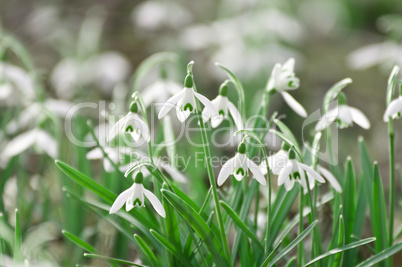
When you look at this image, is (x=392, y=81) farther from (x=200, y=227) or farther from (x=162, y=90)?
(x=162, y=90)

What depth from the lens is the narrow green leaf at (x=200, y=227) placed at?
120cm

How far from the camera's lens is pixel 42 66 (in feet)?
15.2

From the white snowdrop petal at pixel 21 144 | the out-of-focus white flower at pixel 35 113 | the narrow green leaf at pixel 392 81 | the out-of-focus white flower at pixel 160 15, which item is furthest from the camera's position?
the out-of-focus white flower at pixel 160 15

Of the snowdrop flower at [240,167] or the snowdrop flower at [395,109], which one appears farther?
the snowdrop flower at [395,109]

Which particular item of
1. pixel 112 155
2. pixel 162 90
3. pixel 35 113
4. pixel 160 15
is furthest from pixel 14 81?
pixel 160 15

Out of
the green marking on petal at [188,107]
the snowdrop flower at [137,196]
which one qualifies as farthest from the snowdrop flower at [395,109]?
the snowdrop flower at [137,196]

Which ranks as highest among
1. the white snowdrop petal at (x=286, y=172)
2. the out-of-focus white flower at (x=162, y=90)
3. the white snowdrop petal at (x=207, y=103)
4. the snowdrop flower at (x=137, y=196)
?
the out-of-focus white flower at (x=162, y=90)

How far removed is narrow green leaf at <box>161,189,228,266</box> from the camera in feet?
3.95

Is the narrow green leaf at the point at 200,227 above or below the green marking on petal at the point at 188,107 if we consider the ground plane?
below

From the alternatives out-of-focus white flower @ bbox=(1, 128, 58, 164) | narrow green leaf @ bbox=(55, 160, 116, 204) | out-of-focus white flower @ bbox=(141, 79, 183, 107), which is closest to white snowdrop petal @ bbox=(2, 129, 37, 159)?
out-of-focus white flower @ bbox=(1, 128, 58, 164)

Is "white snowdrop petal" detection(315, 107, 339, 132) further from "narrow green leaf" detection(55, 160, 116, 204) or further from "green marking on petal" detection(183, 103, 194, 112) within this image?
"narrow green leaf" detection(55, 160, 116, 204)

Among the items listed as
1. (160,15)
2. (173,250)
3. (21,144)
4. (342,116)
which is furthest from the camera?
(160,15)

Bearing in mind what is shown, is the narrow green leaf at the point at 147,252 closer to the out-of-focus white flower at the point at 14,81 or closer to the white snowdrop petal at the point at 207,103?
the white snowdrop petal at the point at 207,103

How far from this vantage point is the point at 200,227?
4.14 feet
